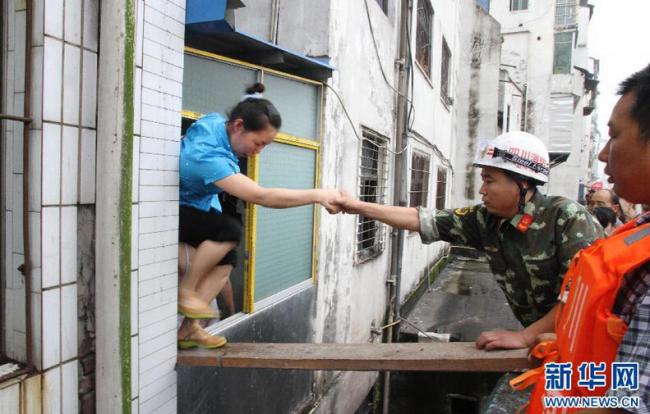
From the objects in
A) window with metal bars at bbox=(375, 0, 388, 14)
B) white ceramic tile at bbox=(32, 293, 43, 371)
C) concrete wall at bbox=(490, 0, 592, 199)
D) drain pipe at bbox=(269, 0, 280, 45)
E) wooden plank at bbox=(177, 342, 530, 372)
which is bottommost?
wooden plank at bbox=(177, 342, 530, 372)

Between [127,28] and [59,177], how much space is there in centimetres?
61

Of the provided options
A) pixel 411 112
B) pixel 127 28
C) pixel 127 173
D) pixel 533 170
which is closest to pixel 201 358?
pixel 127 173

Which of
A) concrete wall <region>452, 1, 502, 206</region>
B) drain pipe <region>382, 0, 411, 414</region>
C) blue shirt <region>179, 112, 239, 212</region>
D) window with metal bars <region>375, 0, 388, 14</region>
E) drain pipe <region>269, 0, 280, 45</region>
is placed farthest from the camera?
concrete wall <region>452, 1, 502, 206</region>

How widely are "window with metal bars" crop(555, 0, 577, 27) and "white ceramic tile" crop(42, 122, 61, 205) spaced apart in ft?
99.0

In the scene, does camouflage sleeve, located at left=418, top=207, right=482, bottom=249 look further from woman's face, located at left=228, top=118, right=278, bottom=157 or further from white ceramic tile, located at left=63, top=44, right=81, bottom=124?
white ceramic tile, located at left=63, top=44, right=81, bottom=124

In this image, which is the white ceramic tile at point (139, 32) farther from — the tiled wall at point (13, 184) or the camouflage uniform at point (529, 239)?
the camouflage uniform at point (529, 239)

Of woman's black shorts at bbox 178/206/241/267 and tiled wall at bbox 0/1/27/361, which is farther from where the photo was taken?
woman's black shorts at bbox 178/206/241/267

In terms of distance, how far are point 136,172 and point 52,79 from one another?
44cm

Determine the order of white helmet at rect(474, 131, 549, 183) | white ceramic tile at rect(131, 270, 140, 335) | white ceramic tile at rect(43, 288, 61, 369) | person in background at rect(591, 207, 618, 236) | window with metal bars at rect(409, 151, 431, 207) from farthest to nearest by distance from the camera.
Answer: window with metal bars at rect(409, 151, 431, 207) → person in background at rect(591, 207, 618, 236) → white helmet at rect(474, 131, 549, 183) → white ceramic tile at rect(131, 270, 140, 335) → white ceramic tile at rect(43, 288, 61, 369)

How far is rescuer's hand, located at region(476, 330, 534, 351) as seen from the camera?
94.6 inches

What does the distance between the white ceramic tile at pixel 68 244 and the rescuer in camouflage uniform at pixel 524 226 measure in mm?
1557

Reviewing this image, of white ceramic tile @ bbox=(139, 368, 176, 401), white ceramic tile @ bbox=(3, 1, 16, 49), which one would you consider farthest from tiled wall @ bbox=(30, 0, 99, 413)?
white ceramic tile @ bbox=(139, 368, 176, 401)

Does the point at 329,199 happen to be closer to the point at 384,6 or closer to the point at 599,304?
the point at 599,304

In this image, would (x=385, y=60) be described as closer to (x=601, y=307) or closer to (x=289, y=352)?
(x=289, y=352)
